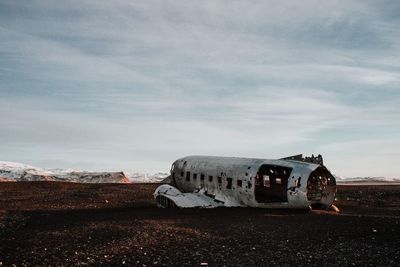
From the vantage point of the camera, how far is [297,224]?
17156 mm

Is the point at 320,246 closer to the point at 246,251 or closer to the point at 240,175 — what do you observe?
the point at 246,251

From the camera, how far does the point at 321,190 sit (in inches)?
907

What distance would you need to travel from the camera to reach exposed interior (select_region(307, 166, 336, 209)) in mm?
22781

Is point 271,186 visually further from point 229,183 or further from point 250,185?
point 250,185

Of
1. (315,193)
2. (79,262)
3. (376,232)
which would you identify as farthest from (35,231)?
(315,193)

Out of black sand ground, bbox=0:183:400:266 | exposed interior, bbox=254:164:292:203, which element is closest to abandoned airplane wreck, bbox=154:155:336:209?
exposed interior, bbox=254:164:292:203

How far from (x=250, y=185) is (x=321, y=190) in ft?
13.0

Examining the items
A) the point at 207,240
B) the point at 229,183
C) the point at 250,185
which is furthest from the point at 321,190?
the point at 207,240

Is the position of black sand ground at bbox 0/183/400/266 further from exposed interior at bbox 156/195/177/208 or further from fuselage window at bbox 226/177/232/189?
exposed interior at bbox 156/195/177/208

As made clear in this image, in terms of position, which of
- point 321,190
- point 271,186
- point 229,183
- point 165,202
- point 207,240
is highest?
point 229,183

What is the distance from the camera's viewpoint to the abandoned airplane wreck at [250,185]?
21.2 m

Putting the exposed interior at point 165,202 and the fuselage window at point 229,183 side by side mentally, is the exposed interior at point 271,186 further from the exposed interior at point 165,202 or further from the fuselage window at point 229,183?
the exposed interior at point 165,202

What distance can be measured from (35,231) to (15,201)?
58.0ft

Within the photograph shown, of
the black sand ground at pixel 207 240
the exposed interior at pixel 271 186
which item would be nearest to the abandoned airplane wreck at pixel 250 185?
the exposed interior at pixel 271 186
